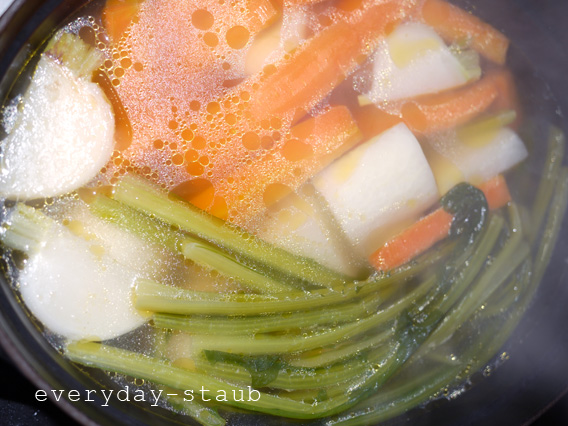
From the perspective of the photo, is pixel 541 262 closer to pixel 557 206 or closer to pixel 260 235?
pixel 557 206

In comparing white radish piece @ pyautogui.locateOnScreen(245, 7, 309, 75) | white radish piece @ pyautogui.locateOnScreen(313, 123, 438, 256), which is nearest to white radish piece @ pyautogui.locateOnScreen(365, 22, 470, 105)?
white radish piece @ pyautogui.locateOnScreen(313, 123, 438, 256)

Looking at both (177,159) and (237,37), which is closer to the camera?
(177,159)

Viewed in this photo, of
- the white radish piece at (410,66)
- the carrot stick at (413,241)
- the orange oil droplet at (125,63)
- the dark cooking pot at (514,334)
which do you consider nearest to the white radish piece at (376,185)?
the carrot stick at (413,241)

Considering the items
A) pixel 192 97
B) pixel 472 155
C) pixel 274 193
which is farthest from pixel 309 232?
pixel 472 155

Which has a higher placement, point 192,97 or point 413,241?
point 192,97

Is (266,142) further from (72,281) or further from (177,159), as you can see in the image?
(72,281)

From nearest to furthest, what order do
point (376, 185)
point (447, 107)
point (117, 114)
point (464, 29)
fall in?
1. point (117, 114)
2. point (376, 185)
3. point (447, 107)
4. point (464, 29)

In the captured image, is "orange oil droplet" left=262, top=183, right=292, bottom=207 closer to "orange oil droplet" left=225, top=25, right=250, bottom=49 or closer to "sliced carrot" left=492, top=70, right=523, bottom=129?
"orange oil droplet" left=225, top=25, right=250, bottom=49

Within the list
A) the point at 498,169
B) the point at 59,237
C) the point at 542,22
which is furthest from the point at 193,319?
the point at 542,22
